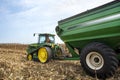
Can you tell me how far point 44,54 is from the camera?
431 inches

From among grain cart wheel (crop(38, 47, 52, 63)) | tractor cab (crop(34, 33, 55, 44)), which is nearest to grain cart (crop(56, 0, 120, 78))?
grain cart wheel (crop(38, 47, 52, 63))

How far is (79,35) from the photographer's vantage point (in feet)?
23.3

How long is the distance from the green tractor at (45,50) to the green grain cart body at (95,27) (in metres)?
2.79

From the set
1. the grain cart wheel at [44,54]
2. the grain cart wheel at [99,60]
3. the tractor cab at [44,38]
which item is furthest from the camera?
the tractor cab at [44,38]

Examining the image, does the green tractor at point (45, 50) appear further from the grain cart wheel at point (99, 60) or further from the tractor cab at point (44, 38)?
the grain cart wheel at point (99, 60)

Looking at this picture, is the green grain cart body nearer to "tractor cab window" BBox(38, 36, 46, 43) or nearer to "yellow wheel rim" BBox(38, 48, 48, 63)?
"yellow wheel rim" BBox(38, 48, 48, 63)

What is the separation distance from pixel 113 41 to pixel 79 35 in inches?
54.8

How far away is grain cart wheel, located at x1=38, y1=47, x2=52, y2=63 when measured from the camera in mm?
10492

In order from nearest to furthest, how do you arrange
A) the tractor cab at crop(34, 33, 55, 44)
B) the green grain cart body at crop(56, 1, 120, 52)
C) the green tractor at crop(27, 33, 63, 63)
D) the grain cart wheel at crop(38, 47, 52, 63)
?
1. the green grain cart body at crop(56, 1, 120, 52)
2. the grain cart wheel at crop(38, 47, 52, 63)
3. the green tractor at crop(27, 33, 63, 63)
4. the tractor cab at crop(34, 33, 55, 44)

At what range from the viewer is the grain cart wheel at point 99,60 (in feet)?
18.6

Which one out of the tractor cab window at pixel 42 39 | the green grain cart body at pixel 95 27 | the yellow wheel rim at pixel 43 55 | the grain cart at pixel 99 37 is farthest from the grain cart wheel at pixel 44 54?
the grain cart at pixel 99 37

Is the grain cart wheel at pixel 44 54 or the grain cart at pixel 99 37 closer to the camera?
the grain cart at pixel 99 37

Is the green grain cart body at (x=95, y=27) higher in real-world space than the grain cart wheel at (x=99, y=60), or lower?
higher

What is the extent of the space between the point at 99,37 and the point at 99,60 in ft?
2.37
